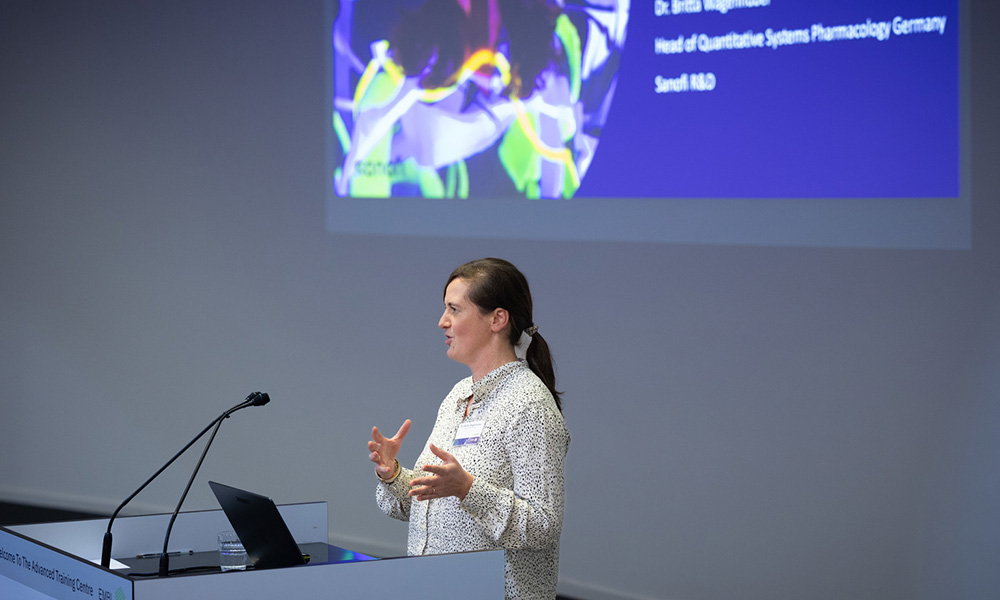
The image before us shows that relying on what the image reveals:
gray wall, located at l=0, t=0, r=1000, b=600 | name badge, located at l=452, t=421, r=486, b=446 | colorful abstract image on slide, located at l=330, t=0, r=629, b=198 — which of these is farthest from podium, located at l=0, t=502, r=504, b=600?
colorful abstract image on slide, located at l=330, t=0, r=629, b=198

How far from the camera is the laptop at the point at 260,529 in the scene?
213 centimetres

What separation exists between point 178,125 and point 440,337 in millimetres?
2120

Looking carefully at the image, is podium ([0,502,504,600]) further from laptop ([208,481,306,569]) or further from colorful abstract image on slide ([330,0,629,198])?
colorful abstract image on slide ([330,0,629,198])

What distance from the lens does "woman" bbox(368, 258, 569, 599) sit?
2.26 metres

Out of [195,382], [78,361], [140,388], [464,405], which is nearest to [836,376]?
[464,405]

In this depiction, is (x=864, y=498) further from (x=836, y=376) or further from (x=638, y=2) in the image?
(x=638, y=2)

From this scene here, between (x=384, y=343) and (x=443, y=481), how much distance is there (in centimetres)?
326

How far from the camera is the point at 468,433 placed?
2451mm

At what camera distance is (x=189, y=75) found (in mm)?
6195

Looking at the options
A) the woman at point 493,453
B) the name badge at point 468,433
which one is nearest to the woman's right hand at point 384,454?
the woman at point 493,453

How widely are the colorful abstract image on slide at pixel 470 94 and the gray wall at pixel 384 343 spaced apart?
31cm

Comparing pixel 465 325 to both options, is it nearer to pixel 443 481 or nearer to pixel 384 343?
pixel 443 481

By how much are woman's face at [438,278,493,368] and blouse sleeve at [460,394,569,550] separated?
207 mm

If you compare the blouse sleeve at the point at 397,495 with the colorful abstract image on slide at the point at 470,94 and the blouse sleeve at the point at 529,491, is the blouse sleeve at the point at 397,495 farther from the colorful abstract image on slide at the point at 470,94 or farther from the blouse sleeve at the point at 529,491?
the colorful abstract image on slide at the point at 470,94
